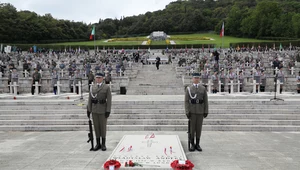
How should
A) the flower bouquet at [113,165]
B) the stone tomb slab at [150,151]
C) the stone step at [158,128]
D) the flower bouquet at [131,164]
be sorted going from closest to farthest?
the flower bouquet at [113,165] < the flower bouquet at [131,164] < the stone tomb slab at [150,151] < the stone step at [158,128]

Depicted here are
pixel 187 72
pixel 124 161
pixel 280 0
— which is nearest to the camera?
pixel 124 161

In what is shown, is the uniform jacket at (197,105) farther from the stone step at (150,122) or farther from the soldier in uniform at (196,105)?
the stone step at (150,122)

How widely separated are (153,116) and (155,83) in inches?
348

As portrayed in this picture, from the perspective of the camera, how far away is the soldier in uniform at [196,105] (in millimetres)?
7395

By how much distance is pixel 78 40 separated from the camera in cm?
8019

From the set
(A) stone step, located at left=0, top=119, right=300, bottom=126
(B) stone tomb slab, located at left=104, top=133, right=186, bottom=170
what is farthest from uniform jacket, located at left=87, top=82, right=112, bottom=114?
(A) stone step, located at left=0, top=119, right=300, bottom=126

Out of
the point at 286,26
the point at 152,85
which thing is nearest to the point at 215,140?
the point at 152,85

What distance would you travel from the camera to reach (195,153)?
23.4 feet

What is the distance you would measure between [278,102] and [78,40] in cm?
7459

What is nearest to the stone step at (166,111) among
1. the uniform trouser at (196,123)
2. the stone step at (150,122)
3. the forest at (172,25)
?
the stone step at (150,122)

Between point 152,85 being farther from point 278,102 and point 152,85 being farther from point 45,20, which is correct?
point 45,20

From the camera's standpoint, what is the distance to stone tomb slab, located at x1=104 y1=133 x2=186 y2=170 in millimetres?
5828

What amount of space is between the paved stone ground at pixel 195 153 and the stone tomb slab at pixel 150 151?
446 millimetres

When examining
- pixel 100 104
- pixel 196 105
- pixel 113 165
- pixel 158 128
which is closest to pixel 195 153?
pixel 196 105
